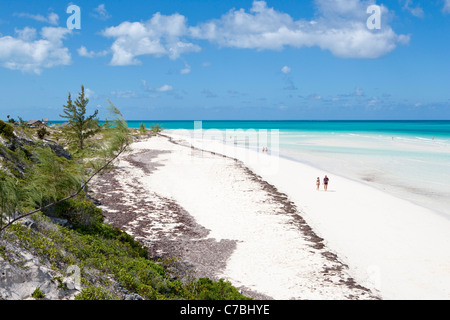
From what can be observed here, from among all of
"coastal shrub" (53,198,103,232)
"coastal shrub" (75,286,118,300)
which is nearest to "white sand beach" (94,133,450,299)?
"coastal shrub" (53,198,103,232)

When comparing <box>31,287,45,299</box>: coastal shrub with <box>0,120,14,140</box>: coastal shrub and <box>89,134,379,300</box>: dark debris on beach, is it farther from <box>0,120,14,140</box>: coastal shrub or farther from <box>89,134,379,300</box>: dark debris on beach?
<box>0,120,14,140</box>: coastal shrub

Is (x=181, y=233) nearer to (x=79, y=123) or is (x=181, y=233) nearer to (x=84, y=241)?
(x=84, y=241)

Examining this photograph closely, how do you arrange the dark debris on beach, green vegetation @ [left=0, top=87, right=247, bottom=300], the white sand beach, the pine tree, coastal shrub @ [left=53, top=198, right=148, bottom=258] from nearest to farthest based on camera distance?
green vegetation @ [left=0, top=87, right=247, bottom=300] → the white sand beach → the dark debris on beach → coastal shrub @ [left=53, top=198, right=148, bottom=258] → the pine tree

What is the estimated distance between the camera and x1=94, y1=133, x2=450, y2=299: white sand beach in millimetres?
11836

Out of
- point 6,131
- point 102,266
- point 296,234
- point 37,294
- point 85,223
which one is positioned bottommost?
point 296,234

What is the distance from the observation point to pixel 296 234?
16.5 meters

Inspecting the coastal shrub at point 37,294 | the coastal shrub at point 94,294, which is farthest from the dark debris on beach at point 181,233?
the coastal shrub at point 37,294

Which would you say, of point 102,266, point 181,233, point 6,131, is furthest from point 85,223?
point 6,131

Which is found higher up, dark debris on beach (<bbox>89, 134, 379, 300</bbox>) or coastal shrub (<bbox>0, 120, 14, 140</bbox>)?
coastal shrub (<bbox>0, 120, 14, 140</bbox>)

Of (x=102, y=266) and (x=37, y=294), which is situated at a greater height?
(x=37, y=294)

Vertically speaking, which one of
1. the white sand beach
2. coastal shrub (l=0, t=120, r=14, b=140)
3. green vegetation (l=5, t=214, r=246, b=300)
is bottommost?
the white sand beach

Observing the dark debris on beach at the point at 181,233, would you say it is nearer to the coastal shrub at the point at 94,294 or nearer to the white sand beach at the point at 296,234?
the white sand beach at the point at 296,234
